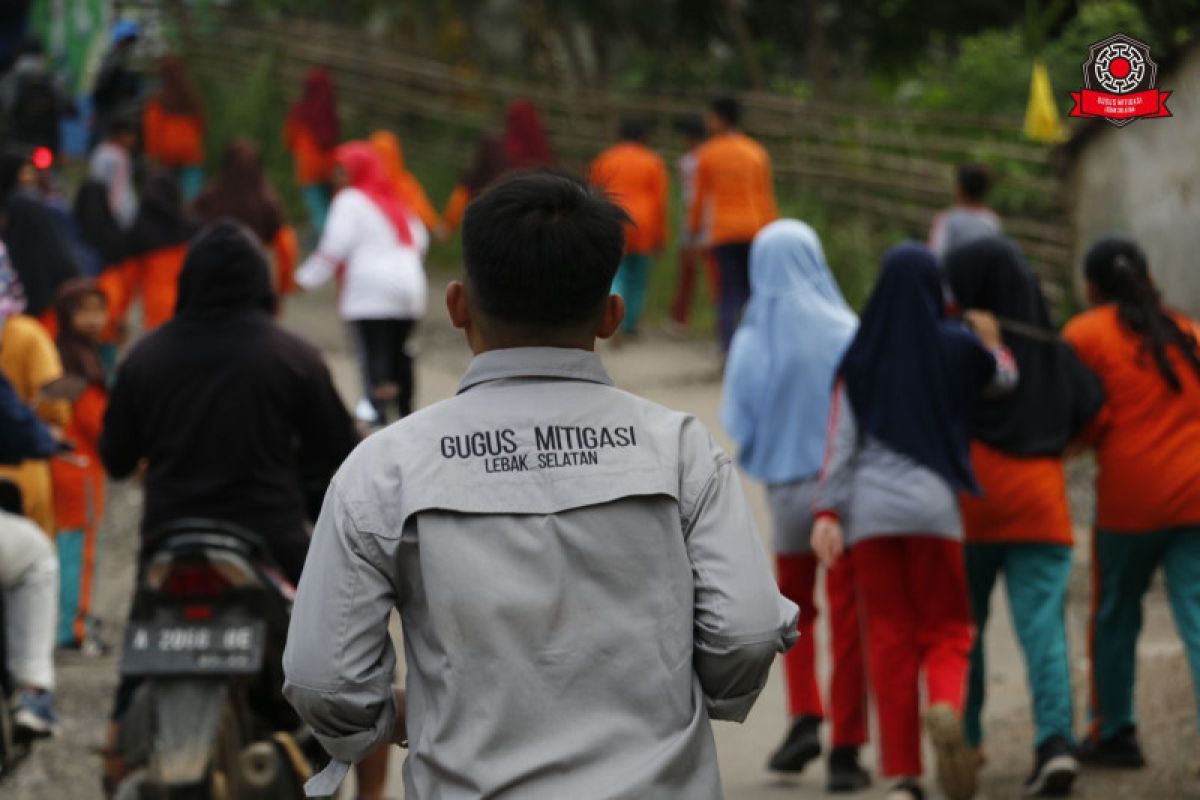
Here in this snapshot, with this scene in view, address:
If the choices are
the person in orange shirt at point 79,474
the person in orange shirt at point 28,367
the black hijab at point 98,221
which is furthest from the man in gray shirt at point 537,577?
the black hijab at point 98,221

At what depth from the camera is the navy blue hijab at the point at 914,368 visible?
20.0 feet

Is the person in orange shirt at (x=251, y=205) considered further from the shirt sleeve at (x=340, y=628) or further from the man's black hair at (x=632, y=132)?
the shirt sleeve at (x=340, y=628)

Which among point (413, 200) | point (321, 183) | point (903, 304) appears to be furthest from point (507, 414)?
point (321, 183)

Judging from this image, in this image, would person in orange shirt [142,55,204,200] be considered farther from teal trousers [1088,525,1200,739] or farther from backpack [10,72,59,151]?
teal trousers [1088,525,1200,739]

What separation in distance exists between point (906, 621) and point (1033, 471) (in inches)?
25.2

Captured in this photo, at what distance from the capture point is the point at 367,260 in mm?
10633

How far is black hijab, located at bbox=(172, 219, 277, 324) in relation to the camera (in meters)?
5.56

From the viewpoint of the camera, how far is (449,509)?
2.87 meters

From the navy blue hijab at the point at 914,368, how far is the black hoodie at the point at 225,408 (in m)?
1.61

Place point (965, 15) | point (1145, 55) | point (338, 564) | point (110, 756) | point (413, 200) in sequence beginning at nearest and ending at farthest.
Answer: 1. point (338, 564)
2. point (110, 756)
3. point (1145, 55)
4. point (413, 200)
5. point (965, 15)

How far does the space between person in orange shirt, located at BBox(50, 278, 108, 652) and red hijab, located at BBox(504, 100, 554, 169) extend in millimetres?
7926

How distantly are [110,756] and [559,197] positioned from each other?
120 inches

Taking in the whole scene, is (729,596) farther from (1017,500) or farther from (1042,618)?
(1042,618)

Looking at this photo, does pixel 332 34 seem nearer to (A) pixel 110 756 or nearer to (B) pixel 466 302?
(A) pixel 110 756
